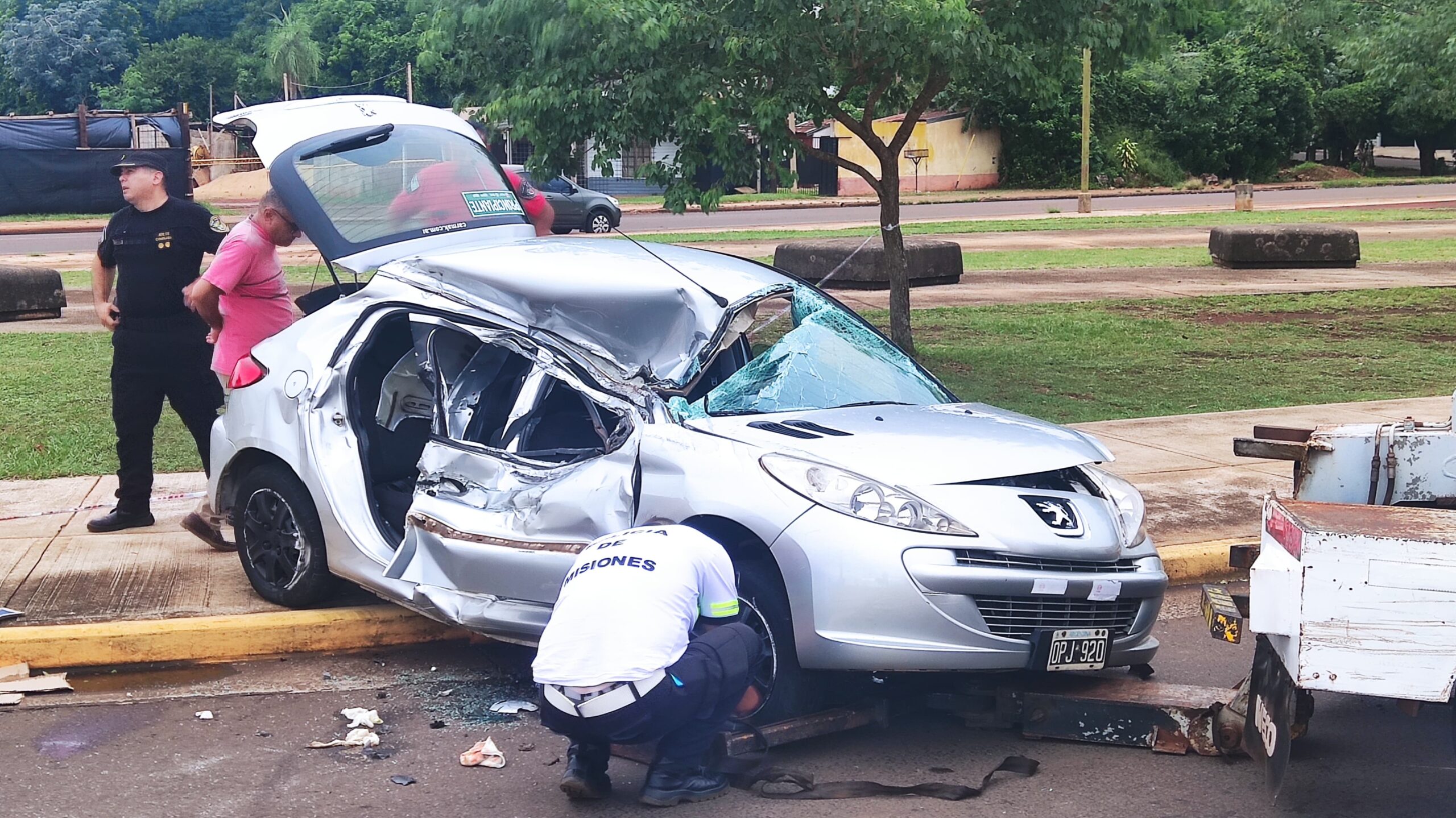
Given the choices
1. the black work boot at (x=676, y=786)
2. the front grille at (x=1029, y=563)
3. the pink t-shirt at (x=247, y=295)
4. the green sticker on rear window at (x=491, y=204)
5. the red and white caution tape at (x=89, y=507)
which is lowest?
the black work boot at (x=676, y=786)

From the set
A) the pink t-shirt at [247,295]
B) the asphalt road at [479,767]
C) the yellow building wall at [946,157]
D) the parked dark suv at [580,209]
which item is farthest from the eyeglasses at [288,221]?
the yellow building wall at [946,157]

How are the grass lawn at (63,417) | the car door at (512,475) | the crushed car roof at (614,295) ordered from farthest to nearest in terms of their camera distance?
the grass lawn at (63,417)
the crushed car roof at (614,295)
the car door at (512,475)

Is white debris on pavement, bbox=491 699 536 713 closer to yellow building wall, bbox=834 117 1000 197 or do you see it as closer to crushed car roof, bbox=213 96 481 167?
crushed car roof, bbox=213 96 481 167

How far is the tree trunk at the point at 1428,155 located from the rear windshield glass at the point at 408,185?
173ft

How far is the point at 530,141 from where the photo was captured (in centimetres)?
1070

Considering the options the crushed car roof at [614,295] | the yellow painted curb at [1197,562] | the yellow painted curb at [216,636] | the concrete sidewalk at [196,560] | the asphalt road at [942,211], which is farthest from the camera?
the asphalt road at [942,211]

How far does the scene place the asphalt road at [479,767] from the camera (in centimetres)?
434

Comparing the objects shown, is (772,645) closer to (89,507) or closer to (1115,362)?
(89,507)

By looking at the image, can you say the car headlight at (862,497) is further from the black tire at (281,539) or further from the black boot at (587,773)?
the black tire at (281,539)

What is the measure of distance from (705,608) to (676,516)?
64 cm

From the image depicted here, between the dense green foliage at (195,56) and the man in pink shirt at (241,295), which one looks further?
the dense green foliage at (195,56)

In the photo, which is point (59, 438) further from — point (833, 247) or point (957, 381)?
point (833, 247)

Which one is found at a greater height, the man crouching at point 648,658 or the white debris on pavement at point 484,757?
the man crouching at point 648,658

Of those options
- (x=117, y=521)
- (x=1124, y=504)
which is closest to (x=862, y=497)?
(x=1124, y=504)
